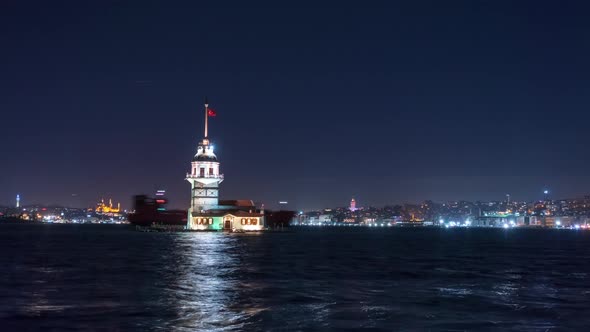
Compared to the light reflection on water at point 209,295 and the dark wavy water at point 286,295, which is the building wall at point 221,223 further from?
the dark wavy water at point 286,295

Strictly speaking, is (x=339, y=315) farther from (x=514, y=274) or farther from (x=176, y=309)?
(x=514, y=274)

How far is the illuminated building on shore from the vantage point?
442 ft

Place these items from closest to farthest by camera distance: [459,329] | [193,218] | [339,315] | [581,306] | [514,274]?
1. [459,329]
2. [339,315]
3. [581,306]
4. [514,274]
5. [193,218]

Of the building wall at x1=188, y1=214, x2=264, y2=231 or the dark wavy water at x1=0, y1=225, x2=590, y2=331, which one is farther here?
the building wall at x1=188, y1=214, x2=264, y2=231

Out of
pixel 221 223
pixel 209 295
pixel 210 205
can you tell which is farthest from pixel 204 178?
pixel 209 295

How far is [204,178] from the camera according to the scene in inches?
5576

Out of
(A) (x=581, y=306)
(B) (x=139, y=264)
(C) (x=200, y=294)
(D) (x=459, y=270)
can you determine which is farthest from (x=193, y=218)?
(A) (x=581, y=306)

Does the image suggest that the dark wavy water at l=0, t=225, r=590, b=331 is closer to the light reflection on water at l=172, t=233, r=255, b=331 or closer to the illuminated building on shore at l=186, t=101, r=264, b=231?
the light reflection on water at l=172, t=233, r=255, b=331

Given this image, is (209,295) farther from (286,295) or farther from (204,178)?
(204,178)

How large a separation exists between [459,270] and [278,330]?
97.1 feet

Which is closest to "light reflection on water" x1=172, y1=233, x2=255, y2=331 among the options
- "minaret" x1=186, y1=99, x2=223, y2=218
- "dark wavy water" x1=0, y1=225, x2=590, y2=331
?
"dark wavy water" x1=0, y1=225, x2=590, y2=331

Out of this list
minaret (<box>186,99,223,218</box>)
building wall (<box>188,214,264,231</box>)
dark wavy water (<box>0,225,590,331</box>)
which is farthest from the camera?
minaret (<box>186,99,223,218</box>)

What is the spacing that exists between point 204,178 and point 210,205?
578 centimetres

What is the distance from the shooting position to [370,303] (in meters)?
32.7
